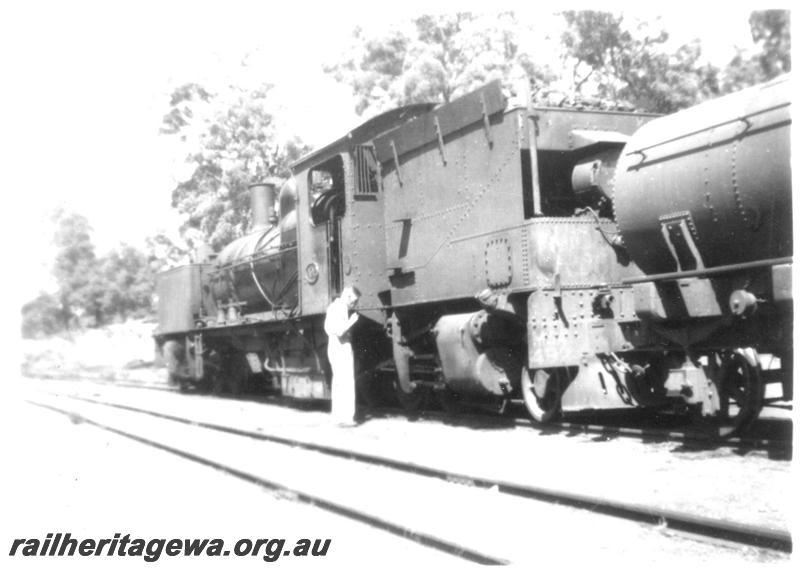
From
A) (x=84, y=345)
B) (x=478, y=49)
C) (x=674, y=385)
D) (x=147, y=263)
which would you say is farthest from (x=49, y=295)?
(x=674, y=385)

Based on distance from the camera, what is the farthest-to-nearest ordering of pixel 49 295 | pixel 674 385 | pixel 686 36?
pixel 49 295, pixel 686 36, pixel 674 385

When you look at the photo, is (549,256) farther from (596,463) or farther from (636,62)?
(636,62)

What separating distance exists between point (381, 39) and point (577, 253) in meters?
16.8

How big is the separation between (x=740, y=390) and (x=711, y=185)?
1.89 m

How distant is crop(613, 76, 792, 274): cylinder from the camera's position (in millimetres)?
5820

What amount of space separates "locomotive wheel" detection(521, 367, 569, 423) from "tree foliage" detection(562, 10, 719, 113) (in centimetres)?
1375

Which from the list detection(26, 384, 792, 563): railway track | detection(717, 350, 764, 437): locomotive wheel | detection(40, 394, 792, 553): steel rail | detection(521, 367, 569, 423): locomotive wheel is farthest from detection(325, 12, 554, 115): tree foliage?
detection(40, 394, 792, 553): steel rail

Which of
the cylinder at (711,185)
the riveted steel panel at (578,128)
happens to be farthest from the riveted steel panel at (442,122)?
the cylinder at (711,185)

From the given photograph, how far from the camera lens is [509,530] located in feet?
16.4

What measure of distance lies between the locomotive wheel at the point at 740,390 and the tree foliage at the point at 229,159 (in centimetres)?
2517

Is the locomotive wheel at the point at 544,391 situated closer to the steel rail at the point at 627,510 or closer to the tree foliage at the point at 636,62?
the steel rail at the point at 627,510

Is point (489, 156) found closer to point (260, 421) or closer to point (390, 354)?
point (390, 354)

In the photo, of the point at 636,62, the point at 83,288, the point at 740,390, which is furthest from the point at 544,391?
the point at 83,288

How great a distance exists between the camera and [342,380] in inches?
429
